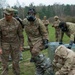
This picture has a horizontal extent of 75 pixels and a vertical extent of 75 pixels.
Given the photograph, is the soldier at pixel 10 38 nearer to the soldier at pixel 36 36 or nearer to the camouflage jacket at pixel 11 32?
the camouflage jacket at pixel 11 32

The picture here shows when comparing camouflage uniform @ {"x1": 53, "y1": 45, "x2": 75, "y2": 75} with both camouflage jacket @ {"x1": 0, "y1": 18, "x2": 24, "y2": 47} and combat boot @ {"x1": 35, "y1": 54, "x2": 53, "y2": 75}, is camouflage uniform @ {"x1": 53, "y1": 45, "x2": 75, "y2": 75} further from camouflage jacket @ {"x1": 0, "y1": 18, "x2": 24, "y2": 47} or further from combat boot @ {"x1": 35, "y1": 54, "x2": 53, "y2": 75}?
camouflage jacket @ {"x1": 0, "y1": 18, "x2": 24, "y2": 47}

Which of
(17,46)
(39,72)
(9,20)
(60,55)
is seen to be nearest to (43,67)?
(39,72)

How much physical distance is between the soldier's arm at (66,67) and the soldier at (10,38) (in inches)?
83.7

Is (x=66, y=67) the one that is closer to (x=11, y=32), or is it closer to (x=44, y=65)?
(x=44, y=65)

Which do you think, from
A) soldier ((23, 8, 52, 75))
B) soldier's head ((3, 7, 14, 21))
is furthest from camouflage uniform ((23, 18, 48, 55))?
soldier's head ((3, 7, 14, 21))

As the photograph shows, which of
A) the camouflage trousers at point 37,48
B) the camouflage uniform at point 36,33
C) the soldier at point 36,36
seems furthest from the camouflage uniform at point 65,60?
the camouflage uniform at point 36,33

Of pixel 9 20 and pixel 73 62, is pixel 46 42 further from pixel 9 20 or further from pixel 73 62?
pixel 73 62

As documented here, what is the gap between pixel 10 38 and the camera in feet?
25.2

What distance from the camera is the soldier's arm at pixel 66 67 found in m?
5.71

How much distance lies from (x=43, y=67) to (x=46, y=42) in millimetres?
839

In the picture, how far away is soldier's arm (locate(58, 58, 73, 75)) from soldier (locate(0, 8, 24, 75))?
2.13 meters

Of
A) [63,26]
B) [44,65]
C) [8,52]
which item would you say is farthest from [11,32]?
[63,26]

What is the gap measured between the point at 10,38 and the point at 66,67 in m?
2.30

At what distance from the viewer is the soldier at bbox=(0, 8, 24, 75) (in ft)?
24.6
